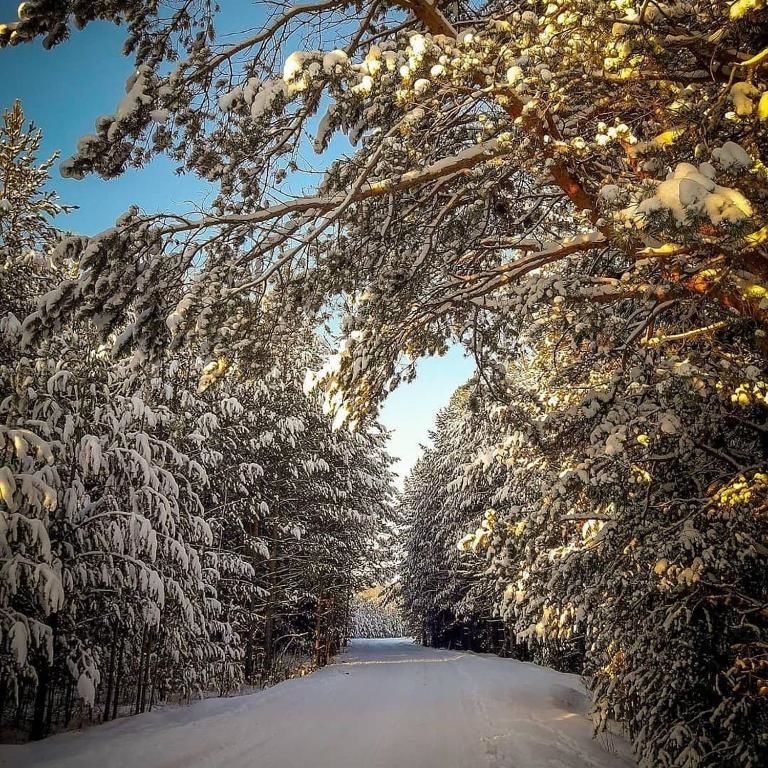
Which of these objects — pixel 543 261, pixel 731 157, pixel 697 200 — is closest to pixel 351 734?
pixel 543 261

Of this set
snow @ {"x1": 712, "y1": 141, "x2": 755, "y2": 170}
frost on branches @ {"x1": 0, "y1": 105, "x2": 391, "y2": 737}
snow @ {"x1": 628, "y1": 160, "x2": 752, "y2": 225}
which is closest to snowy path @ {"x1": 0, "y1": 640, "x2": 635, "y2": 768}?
frost on branches @ {"x1": 0, "y1": 105, "x2": 391, "y2": 737}

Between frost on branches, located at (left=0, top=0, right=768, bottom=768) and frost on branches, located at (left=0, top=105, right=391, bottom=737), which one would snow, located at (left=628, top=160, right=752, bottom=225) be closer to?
frost on branches, located at (left=0, top=0, right=768, bottom=768)

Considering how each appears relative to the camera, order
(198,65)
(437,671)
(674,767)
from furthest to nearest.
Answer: (437,671)
(674,767)
(198,65)

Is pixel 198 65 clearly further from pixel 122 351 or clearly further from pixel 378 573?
pixel 378 573

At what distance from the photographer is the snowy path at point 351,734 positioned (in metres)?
6.24

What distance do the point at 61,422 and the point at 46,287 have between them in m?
3.14

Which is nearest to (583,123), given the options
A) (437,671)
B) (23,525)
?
(23,525)

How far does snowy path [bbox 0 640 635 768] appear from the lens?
6.24 meters

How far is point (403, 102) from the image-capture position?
3402mm

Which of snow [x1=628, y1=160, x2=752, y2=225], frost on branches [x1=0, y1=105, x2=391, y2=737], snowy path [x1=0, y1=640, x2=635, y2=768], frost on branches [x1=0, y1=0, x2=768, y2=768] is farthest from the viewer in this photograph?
snowy path [x1=0, y1=640, x2=635, y2=768]

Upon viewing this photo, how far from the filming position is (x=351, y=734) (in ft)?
25.6

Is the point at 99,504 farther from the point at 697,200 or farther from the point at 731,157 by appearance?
the point at 731,157

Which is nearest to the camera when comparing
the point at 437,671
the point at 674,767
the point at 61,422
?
the point at 674,767

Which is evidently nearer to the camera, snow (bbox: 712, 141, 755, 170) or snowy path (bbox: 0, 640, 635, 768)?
snow (bbox: 712, 141, 755, 170)
